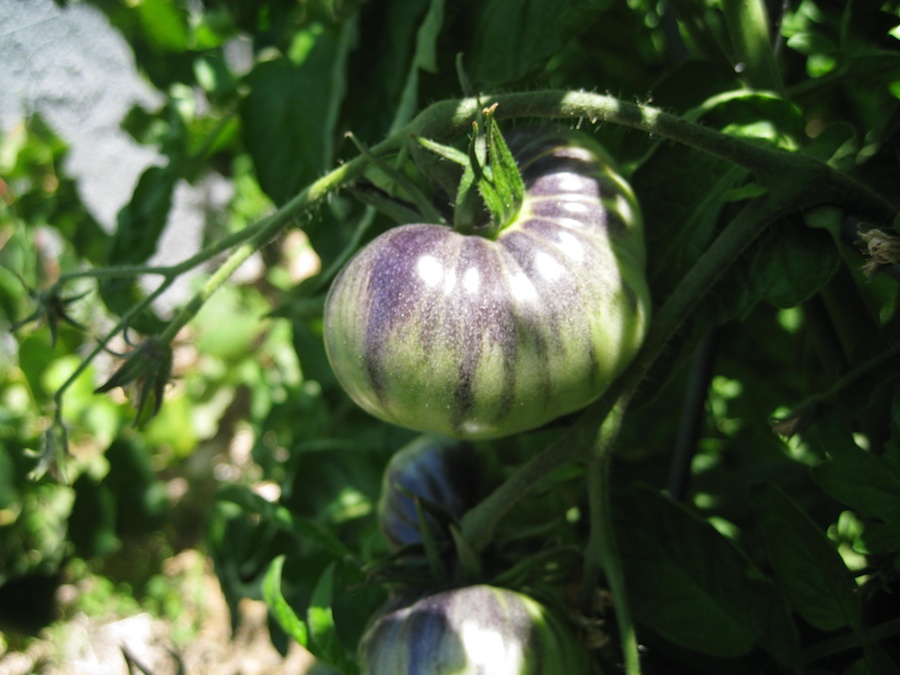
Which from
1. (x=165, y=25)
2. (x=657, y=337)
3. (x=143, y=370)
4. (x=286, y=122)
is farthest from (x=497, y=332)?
(x=165, y=25)

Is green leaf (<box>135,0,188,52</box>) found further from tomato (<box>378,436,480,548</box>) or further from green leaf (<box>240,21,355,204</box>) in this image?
tomato (<box>378,436,480,548</box>)

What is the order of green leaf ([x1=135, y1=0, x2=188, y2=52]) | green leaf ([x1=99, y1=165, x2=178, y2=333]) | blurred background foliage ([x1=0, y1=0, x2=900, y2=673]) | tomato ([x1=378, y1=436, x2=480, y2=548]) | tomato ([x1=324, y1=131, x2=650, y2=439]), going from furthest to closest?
1. green leaf ([x1=135, y1=0, x2=188, y2=52])
2. green leaf ([x1=99, y1=165, x2=178, y2=333])
3. tomato ([x1=378, y1=436, x2=480, y2=548])
4. blurred background foliage ([x1=0, y1=0, x2=900, y2=673])
5. tomato ([x1=324, y1=131, x2=650, y2=439])

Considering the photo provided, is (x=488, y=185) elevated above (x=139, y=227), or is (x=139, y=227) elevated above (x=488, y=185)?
(x=488, y=185)

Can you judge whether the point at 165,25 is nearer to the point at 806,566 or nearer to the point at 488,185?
the point at 488,185

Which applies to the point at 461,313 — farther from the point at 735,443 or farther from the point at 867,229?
the point at 735,443

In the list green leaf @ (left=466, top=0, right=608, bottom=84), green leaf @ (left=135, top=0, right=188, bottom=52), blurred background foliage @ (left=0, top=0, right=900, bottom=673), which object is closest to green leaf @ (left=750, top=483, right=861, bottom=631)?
blurred background foliage @ (left=0, top=0, right=900, bottom=673)

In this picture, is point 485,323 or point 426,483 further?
point 426,483

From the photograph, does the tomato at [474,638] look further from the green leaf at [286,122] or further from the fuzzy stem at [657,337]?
the green leaf at [286,122]
